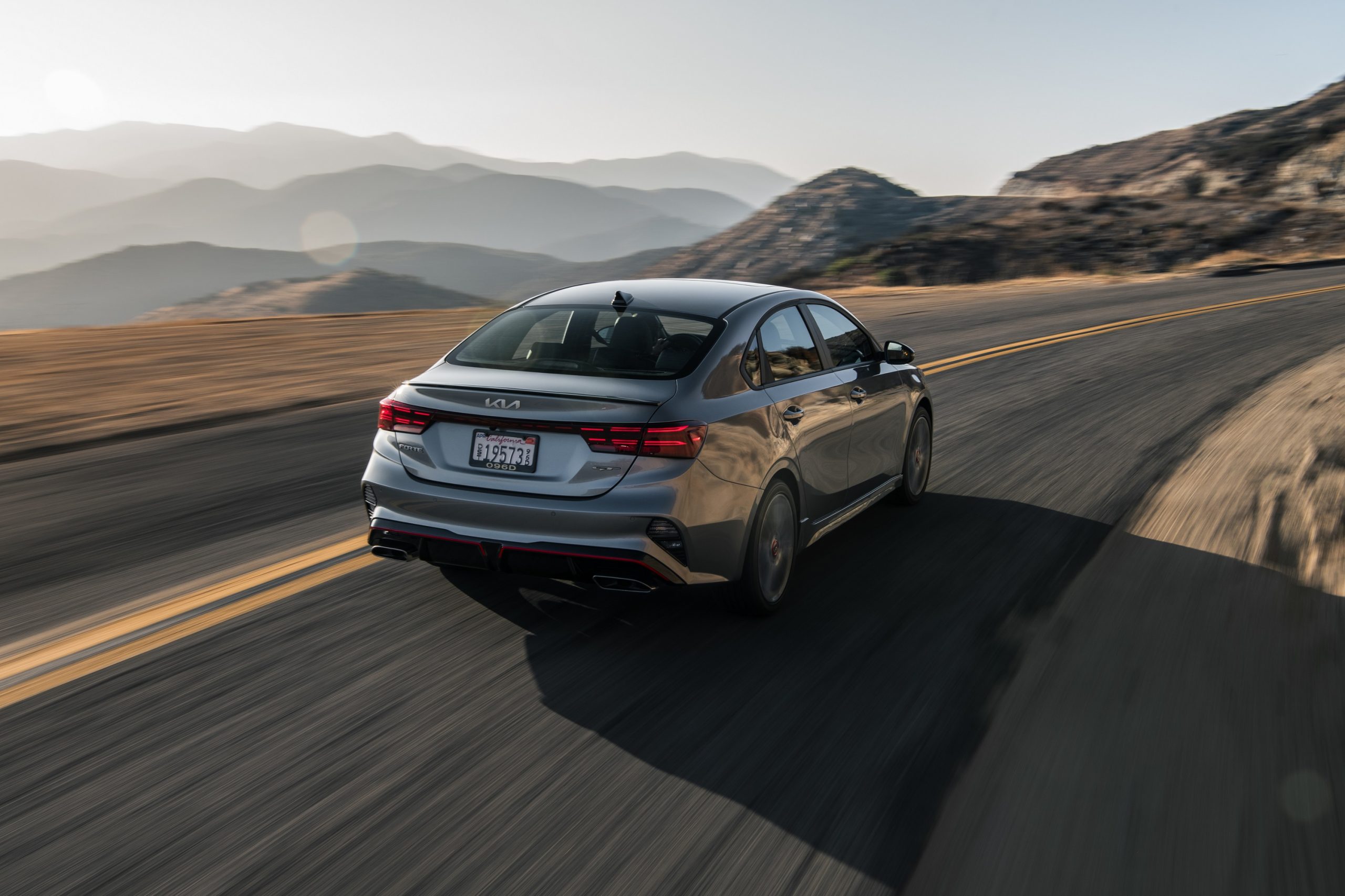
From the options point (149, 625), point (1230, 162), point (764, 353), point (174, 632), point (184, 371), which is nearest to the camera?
point (174, 632)

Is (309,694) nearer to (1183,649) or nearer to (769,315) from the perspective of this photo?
(769,315)

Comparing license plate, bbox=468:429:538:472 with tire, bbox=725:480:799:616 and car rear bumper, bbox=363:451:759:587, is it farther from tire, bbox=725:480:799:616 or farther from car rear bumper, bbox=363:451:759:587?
tire, bbox=725:480:799:616

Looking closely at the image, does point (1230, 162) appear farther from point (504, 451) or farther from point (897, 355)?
point (504, 451)

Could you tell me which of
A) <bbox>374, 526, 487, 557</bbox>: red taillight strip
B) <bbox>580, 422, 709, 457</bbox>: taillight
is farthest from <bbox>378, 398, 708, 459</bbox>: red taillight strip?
<bbox>374, 526, 487, 557</bbox>: red taillight strip

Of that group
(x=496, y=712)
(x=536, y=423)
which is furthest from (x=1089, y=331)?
(x=496, y=712)

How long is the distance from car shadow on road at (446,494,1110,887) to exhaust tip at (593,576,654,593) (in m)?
0.31

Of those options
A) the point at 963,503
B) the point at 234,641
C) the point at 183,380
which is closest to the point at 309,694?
the point at 234,641

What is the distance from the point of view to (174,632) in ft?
15.4

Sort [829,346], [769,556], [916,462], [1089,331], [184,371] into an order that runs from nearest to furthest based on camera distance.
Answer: [769,556], [829,346], [916,462], [184,371], [1089,331]

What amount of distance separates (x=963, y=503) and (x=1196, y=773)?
377cm

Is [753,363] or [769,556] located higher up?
[753,363]

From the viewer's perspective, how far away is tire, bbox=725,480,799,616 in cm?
483

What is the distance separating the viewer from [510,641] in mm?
4648

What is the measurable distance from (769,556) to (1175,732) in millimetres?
1858
